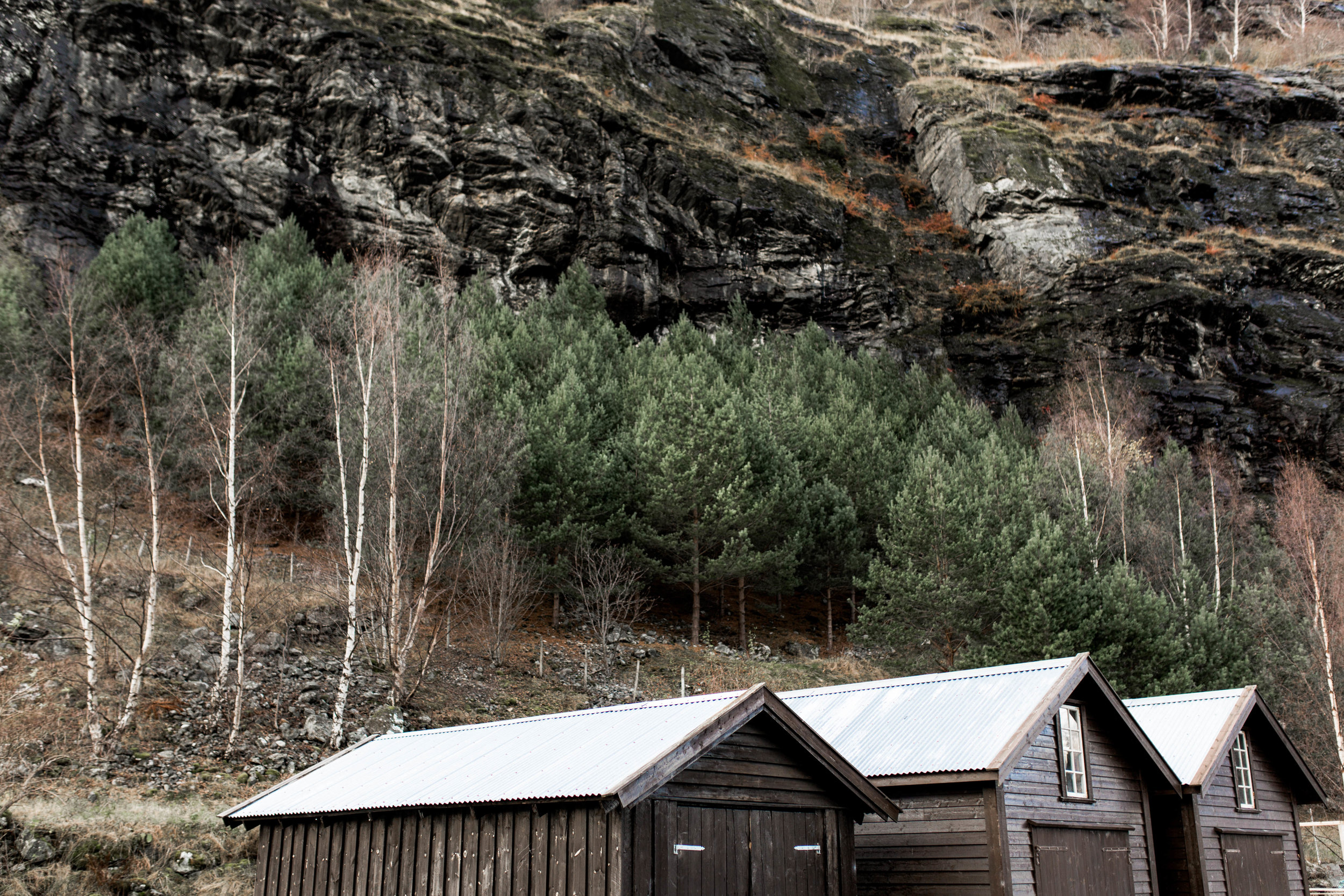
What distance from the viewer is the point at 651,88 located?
61875 mm

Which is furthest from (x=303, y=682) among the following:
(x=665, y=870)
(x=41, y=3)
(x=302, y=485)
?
(x=41, y=3)

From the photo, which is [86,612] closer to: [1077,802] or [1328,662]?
[1077,802]

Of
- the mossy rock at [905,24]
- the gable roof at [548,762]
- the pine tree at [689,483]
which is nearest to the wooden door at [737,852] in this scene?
the gable roof at [548,762]

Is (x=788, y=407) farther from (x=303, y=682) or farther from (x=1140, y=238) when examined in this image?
(x=1140, y=238)

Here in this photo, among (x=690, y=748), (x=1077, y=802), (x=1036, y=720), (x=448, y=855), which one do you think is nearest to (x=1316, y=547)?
(x=1077, y=802)

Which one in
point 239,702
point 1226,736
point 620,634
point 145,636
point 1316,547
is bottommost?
point 1226,736

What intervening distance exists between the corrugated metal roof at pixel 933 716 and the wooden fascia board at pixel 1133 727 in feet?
1.92

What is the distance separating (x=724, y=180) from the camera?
2286 inches

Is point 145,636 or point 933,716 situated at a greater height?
point 145,636

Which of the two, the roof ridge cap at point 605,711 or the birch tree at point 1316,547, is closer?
the roof ridge cap at point 605,711

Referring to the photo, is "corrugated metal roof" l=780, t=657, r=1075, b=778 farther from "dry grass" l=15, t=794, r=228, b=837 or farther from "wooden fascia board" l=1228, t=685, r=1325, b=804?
"dry grass" l=15, t=794, r=228, b=837

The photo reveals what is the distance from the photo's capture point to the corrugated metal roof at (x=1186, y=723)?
1678cm

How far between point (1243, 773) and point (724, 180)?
150 feet

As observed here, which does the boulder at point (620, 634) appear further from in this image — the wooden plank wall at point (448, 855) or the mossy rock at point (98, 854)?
the wooden plank wall at point (448, 855)
